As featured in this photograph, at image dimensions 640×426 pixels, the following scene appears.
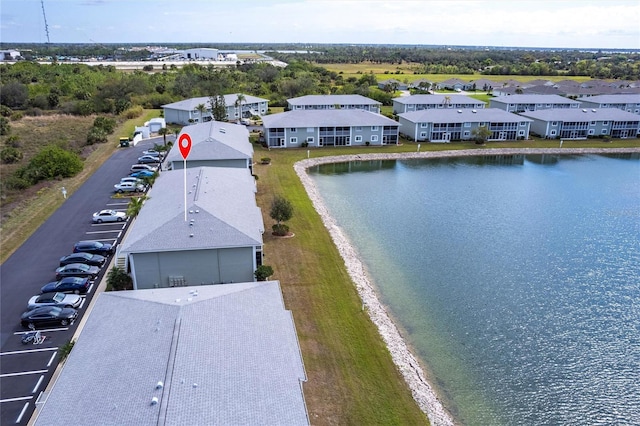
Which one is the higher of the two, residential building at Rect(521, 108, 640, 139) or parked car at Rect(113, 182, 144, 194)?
residential building at Rect(521, 108, 640, 139)

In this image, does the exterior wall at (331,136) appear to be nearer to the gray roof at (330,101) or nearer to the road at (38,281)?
the gray roof at (330,101)

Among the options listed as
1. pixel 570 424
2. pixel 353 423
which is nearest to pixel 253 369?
pixel 353 423

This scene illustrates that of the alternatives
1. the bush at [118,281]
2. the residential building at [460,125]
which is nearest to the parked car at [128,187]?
the bush at [118,281]

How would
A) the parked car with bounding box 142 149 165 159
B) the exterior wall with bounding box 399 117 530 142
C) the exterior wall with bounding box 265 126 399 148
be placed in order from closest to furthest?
the parked car with bounding box 142 149 165 159
the exterior wall with bounding box 265 126 399 148
the exterior wall with bounding box 399 117 530 142

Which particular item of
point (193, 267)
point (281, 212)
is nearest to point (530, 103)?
point (281, 212)

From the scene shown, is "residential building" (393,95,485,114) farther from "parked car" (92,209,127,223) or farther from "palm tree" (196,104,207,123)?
"parked car" (92,209,127,223)

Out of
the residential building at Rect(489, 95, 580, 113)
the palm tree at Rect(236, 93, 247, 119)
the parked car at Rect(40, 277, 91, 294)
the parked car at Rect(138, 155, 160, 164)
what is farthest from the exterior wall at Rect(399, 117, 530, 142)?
the parked car at Rect(40, 277, 91, 294)
